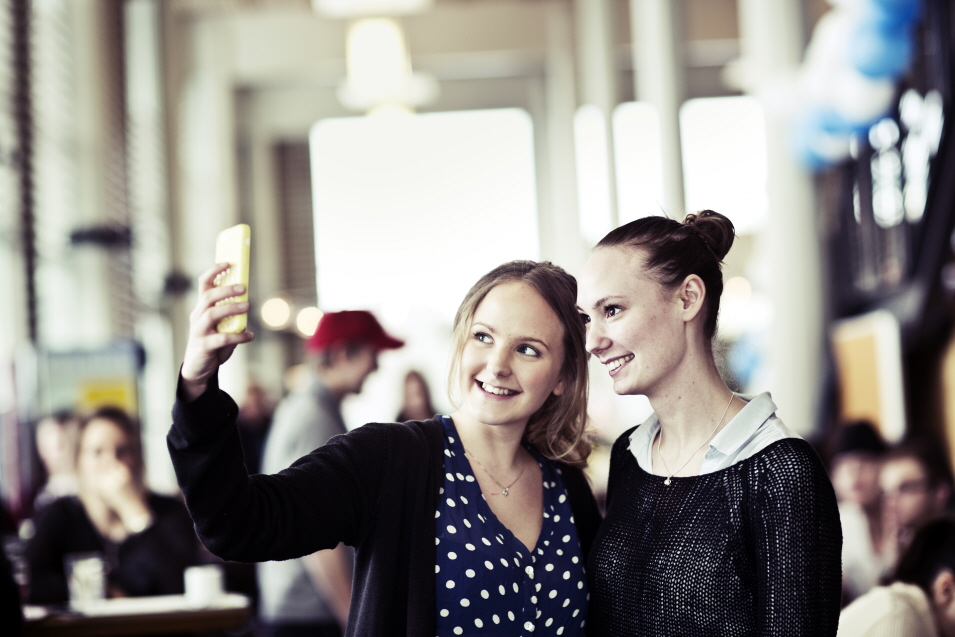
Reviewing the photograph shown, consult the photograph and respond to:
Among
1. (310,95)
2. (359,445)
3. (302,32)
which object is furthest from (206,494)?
(310,95)

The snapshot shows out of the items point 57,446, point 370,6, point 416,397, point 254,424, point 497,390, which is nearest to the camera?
point 497,390

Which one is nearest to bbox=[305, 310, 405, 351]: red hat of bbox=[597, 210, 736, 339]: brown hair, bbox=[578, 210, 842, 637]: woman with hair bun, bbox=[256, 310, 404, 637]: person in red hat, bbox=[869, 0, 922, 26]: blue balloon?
bbox=[256, 310, 404, 637]: person in red hat

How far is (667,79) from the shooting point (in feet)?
28.8

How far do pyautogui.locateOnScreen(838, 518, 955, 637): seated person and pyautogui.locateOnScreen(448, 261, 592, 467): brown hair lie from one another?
0.63 metres

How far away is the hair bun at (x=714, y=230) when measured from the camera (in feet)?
5.94

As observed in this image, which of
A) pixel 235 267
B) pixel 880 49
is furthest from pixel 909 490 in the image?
pixel 235 267

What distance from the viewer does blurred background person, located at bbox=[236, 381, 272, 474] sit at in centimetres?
774

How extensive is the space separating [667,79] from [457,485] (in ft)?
24.7

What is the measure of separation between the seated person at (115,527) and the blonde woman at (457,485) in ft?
7.19

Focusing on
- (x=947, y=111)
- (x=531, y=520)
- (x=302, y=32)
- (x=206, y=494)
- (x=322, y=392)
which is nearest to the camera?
(x=206, y=494)

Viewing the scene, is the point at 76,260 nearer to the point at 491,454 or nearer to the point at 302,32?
the point at 491,454

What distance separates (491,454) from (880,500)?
7.96 feet

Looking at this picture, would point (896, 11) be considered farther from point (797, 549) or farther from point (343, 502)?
point (343, 502)

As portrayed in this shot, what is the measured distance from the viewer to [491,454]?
190 cm
